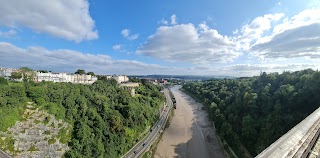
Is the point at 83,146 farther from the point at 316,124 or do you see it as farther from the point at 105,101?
the point at 316,124

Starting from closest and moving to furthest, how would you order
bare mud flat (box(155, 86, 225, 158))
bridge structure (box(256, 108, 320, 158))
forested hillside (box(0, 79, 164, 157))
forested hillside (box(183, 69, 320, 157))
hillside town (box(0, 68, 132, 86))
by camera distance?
bridge structure (box(256, 108, 320, 158)), forested hillside (box(0, 79, 164, 157)), forested hillside (box(183, 69, 320, 157)), bare mud flat (box(155, 86, 225, 158)), hillside town (box(0, 68, 132, 86))

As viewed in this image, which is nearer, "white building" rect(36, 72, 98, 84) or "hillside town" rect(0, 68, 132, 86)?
"hillside town" rect(0, 68, 132, 86)

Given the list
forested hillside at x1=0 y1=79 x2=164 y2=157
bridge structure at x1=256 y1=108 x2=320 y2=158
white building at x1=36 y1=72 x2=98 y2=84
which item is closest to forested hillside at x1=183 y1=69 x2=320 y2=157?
forested hillside at x1=0 y1=79 x2=164 y2=157

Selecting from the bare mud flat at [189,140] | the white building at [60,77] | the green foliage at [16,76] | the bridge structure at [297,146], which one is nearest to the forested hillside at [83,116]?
the bare mud flat at [189,140]

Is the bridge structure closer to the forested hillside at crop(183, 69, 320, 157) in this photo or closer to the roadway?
the forested hillside at crop(183, 69, 320, 157)

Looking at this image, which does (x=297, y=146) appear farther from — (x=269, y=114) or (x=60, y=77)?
(x=60, y=77)

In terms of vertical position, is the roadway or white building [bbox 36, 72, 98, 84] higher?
white building [bbox 36, 72, 98, 84]

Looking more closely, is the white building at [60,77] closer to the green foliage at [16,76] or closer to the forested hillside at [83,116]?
the green foliage at [16,76]
